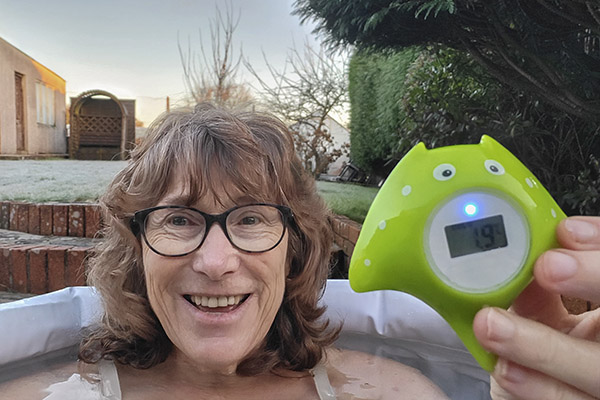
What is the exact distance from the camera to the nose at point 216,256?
3.54 ft

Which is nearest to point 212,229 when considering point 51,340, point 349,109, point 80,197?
point 51,340

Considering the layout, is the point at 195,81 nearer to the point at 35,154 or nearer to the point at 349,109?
the point at 35,154

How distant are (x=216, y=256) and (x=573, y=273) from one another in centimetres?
72

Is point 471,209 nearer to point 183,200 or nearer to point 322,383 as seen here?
point 183,200

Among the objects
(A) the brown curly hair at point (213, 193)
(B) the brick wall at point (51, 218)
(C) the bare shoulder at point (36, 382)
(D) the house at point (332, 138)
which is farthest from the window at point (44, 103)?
(D) the house at point (332, 138)

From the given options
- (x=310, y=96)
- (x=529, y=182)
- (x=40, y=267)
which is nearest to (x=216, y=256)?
(x=529, y=182)

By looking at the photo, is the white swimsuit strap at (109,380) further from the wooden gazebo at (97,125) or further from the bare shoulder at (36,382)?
the wooden gazebo at (97,125)

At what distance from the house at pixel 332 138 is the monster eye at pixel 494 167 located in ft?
12.0

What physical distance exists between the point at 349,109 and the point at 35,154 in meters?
3.25

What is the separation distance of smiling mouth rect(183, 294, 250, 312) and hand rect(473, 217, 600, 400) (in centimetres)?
64

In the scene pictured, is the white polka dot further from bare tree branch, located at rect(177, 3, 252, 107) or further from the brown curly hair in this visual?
bare tree branch, located at rect(177, 3, 252, 107)

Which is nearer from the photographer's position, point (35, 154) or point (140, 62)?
point (35, 154)

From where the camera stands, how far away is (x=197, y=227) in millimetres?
1136

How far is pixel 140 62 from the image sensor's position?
285 centimetres
